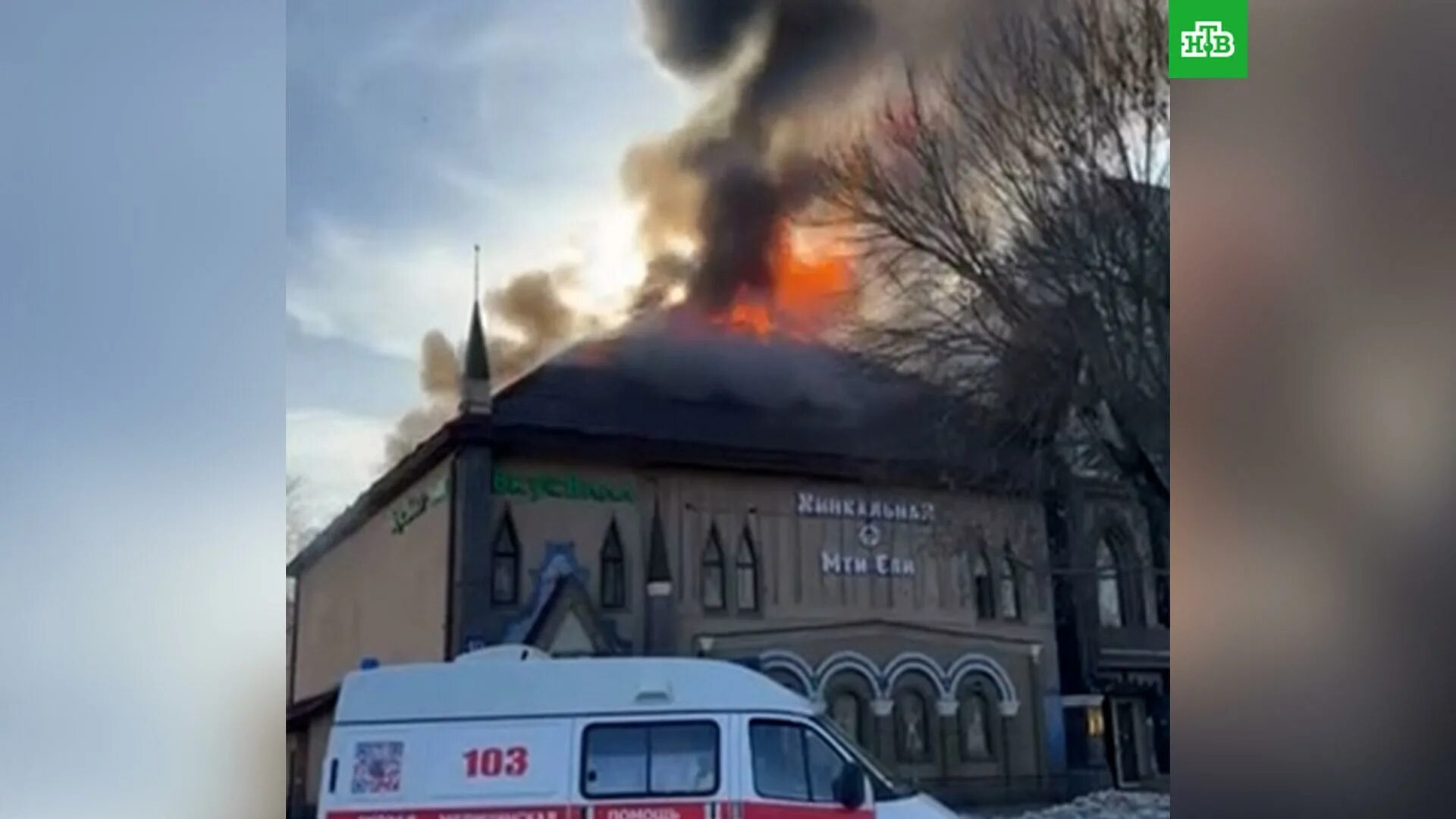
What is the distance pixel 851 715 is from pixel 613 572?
1.31 ft

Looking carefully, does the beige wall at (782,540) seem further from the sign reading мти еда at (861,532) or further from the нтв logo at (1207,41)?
the нтв logo at (1207,41)

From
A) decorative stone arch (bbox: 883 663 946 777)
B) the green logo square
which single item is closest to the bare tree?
the green logo square

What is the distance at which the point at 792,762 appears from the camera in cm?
194

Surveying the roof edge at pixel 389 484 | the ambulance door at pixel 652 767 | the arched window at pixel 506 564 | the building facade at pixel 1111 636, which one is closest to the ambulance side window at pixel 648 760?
the ambulance door at pixel 652 767

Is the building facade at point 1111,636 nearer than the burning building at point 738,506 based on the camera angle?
No

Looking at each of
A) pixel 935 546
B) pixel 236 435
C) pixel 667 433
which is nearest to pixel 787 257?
pixel 667 433

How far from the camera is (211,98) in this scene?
6.42 feet

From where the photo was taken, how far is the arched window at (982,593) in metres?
2.05

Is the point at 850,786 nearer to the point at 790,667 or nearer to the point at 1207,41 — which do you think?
the point at 790,667

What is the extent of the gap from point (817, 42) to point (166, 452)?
3.64ft

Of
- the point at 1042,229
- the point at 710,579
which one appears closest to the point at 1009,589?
the point at 710,579

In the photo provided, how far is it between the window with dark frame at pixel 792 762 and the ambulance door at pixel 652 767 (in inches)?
1.9

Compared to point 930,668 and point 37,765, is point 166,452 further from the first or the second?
point 930,668

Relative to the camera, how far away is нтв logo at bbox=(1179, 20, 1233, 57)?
2150 millimetres
